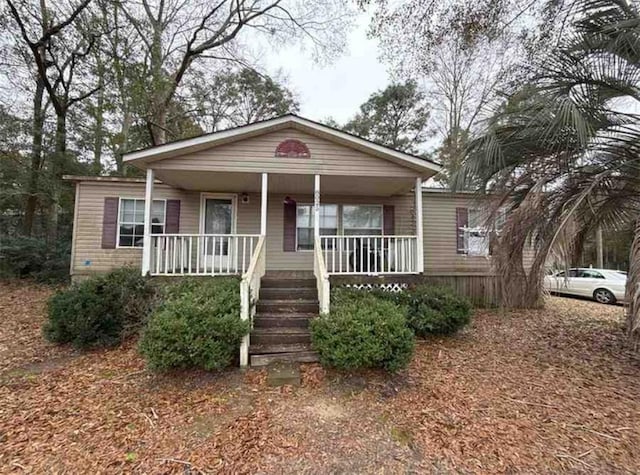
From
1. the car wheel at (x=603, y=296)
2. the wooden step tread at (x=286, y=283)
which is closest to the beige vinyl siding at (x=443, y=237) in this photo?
the wooden step tread at (x=286, y=283)

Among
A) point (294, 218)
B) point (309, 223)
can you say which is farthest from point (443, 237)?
point (294, 218)

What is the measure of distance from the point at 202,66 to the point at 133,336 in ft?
48.4

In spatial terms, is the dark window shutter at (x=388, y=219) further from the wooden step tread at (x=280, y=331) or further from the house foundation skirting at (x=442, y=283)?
the wooden step tread at (x=280, y=331)

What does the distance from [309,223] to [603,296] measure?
1129 cm

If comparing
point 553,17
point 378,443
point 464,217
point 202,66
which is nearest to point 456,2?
point 553,17

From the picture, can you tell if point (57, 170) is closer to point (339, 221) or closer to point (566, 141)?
point (339, 221)

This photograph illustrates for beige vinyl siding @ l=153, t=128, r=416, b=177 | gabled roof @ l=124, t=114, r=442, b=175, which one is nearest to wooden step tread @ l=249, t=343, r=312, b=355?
beige vinyl siding @ l=153, t=128, r=416, b=177

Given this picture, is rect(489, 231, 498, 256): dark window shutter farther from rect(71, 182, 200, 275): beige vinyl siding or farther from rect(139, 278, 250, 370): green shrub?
rect(71, 182, 200, 275): beige vinyl siding

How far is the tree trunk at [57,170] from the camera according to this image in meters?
11.6

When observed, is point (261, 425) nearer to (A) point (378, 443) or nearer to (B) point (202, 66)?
(A) point (378, 443)

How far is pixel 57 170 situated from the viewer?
38.5 ft

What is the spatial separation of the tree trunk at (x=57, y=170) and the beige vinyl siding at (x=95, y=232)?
4191 mm

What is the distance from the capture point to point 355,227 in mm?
9125

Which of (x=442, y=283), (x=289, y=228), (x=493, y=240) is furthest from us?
(x=289, y=228)
